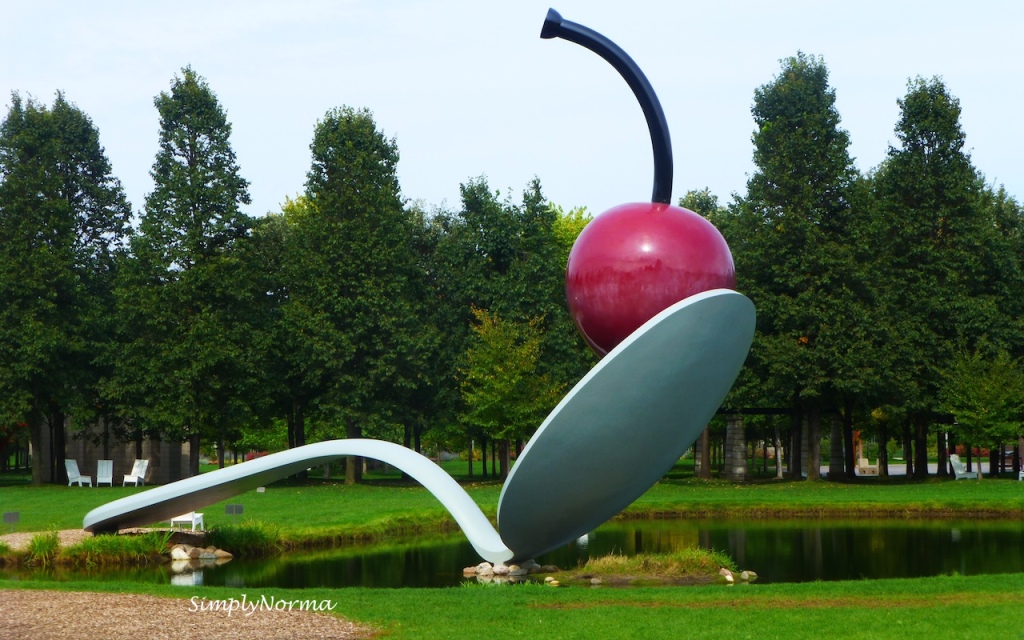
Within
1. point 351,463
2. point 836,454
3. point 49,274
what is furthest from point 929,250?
point 49,274

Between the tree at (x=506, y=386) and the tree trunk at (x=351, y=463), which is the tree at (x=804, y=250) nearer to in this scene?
the tree at (x=506, y=386)

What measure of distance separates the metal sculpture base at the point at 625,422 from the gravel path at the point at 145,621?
2837 millimetres

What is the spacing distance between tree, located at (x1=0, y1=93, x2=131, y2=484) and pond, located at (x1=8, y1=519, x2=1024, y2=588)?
15.8m

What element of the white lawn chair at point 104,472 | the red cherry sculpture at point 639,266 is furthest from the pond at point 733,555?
the white lawn chair at point 104,472

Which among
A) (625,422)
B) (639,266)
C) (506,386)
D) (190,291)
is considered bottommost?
(625,422)

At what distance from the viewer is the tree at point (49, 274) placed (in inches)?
1177

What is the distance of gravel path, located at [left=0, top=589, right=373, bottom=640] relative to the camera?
8.90 m

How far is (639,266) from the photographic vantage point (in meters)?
11.1

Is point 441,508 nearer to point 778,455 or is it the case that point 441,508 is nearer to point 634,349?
point 634,349

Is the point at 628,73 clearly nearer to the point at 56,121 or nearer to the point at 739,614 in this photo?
the point at 739,614

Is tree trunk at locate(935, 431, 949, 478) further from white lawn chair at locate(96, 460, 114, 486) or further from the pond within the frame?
white lawn chair at locate(96, 460, 114, 486)

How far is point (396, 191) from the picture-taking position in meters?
33.9

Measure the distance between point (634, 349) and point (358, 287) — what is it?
21.8m

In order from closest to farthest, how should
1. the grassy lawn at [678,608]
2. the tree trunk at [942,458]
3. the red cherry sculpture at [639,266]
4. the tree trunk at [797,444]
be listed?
the grassy lawn at [678,608]
the red cherry sculpture at [639,266]
the tree trunk at [797,444]
the tree trunk at [942,458]
